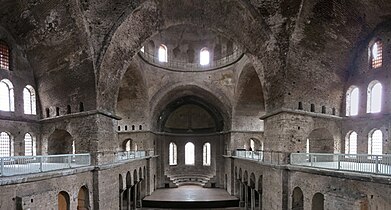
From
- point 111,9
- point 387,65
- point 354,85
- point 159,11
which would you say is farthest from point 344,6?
point 111,9

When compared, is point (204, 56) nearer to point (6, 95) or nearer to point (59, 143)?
point (59, 143)

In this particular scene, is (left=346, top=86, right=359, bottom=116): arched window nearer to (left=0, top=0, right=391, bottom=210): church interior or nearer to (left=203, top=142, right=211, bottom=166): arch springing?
(left=0, top=0, right=391, bottom=210): church interior

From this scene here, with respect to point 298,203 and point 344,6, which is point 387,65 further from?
point 298,203

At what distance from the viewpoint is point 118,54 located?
53.6ft

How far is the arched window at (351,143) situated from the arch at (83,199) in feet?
49.7

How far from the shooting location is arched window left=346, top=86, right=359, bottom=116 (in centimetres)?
1661

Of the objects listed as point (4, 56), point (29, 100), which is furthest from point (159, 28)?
point (29, 100)

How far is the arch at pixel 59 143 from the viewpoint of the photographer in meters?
17.8

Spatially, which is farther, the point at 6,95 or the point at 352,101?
the point at 352,101

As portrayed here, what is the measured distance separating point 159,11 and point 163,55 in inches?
486

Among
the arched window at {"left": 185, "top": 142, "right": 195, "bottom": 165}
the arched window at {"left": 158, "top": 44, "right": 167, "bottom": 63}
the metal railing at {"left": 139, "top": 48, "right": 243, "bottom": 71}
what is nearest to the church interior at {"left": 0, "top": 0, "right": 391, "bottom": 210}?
the metal railing at {"left": 139, "top": 48, "right": 243, "bottom": 71}

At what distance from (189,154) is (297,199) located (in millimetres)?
24286

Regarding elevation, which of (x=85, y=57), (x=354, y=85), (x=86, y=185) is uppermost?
(x=85, y=57)

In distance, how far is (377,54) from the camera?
15.4 metres
